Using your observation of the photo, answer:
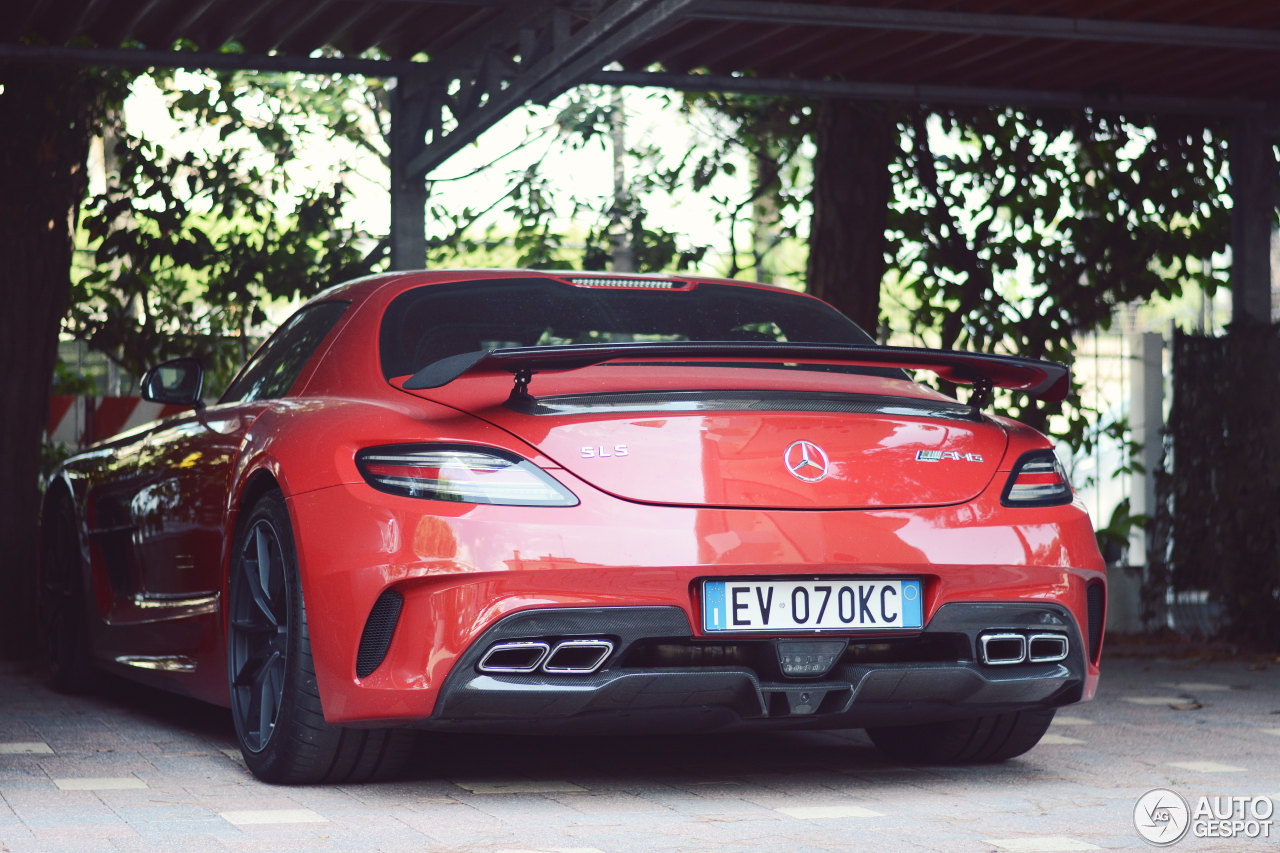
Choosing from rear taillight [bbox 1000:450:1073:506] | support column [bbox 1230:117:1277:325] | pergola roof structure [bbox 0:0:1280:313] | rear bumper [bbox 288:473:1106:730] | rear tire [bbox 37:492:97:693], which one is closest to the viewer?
rear bumper [bbox 288:473:1106:730]

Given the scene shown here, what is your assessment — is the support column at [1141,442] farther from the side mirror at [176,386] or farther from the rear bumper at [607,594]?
the rear bumper at [607,594]

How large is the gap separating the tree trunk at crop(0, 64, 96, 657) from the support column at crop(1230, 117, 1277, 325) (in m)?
6.00

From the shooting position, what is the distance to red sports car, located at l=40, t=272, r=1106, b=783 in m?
3.72

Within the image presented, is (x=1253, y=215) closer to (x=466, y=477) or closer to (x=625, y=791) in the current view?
(x=625, y=791)

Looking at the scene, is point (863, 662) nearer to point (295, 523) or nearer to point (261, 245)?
point (295, 523)

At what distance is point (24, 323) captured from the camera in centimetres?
809

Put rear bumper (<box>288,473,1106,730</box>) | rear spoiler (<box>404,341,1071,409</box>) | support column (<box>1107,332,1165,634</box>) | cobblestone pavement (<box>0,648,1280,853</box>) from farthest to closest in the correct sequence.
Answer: support column (<box>1107,332,1165,634</box>) → rear spoiler (<box>404,341,1071,409</box>) → rear bumper (<box>288,473,1106,730</box>) → cobblestone pavement (<box>0,648,1280,853</box>)

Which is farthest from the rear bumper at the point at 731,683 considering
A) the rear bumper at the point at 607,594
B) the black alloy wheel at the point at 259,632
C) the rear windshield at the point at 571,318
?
the rear windshield at the point at 571,318

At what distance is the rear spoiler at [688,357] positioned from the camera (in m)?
3.80

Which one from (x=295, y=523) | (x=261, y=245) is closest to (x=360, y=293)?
(x=295, y=523)

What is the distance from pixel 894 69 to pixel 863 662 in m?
5.33

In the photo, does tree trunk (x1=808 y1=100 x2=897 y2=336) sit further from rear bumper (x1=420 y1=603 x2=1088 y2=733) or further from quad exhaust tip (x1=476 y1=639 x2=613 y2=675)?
quad exhaust tip (x1=476 y1=639 x2=613 y2=675)

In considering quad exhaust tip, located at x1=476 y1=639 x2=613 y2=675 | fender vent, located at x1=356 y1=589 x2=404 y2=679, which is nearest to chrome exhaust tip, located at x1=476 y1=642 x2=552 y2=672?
quad exhaust tip, located at x1=476 y1=639 x2=613 y2=675

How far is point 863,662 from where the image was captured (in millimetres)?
3914
